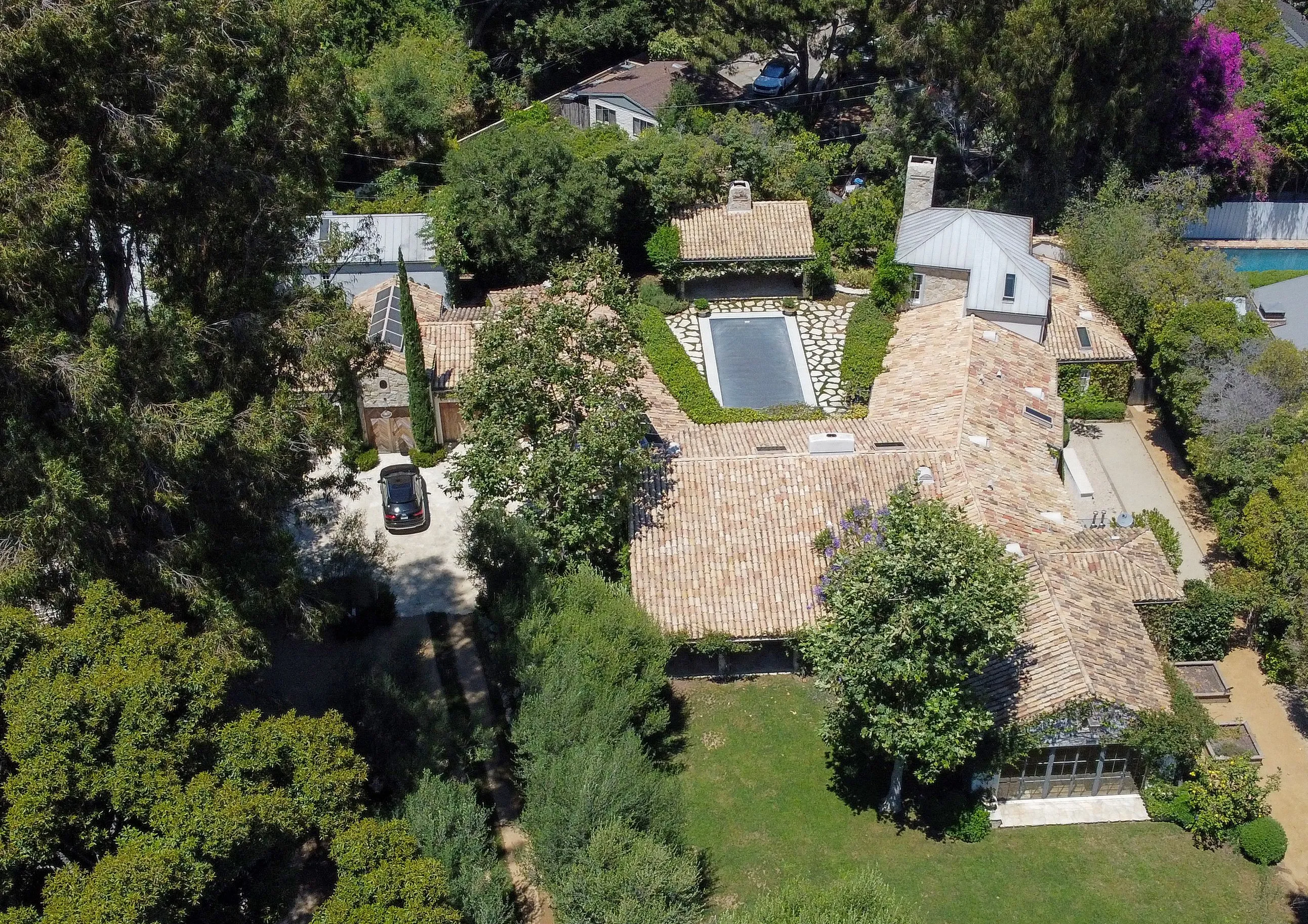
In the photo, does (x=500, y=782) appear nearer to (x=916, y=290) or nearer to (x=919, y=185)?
(x=916, y=290)

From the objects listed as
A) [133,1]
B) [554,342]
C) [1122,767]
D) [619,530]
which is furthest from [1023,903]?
[133,1]

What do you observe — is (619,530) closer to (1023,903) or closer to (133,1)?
(1023,903)

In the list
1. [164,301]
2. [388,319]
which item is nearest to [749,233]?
[388,319]

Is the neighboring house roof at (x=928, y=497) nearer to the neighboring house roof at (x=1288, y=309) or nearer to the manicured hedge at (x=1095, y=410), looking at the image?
the manicured hedge at (x=1095, y=410)

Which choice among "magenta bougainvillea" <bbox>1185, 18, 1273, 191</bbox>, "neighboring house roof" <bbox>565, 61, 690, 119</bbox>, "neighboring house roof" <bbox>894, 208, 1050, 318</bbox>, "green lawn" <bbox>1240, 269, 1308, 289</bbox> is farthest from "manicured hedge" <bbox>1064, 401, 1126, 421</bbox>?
"neighboring house roof" <bbox>565, 61, 690, 119</bbox>

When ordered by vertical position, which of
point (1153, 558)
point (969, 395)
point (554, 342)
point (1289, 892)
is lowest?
point (1289, 892)

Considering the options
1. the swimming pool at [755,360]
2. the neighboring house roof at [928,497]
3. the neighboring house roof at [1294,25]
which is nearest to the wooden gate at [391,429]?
the neighboring house roof at [928,497]
